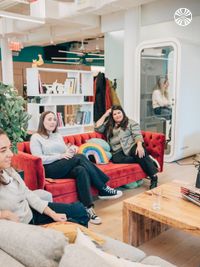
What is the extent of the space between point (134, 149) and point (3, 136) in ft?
7.26

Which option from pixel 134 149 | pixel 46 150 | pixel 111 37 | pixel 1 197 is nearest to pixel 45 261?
pixel 1 197

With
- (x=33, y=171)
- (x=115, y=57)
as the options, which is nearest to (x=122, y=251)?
(x=33, y=171)

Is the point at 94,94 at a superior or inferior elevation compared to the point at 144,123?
superior

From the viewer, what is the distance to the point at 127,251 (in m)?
1.52

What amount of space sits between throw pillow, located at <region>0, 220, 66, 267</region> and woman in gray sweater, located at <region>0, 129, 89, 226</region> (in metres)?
0.48

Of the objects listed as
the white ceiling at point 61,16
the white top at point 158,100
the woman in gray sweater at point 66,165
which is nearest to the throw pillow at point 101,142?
the woman in gray sweater at point 66,165

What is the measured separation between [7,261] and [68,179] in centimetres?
193

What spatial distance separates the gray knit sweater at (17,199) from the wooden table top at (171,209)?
2.38 feet

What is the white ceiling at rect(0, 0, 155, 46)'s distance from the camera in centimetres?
515

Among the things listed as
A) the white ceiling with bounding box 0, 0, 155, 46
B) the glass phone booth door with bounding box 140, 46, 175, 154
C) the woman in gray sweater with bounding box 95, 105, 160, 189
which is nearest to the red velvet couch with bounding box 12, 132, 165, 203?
the woman in gray sweater with bounding box 95, 105, 160, 189

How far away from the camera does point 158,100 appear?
536 centimetres

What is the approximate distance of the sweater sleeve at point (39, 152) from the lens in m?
3.02

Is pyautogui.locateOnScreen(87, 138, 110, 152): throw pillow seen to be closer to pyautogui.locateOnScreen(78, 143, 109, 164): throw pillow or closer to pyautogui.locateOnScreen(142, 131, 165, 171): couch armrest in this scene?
pyautogui.locateOnScreen(78, 143, 109, 164): throw pillow

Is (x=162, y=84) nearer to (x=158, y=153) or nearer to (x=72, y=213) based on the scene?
(x=158, y=153)
